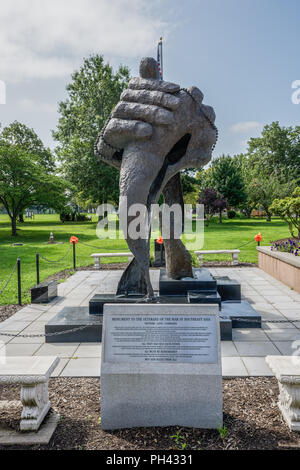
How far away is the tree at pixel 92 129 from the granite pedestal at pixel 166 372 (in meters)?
25.0

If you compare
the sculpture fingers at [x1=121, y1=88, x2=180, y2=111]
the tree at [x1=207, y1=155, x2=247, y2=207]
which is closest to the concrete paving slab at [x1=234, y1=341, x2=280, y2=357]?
the sculpture fingers at [x1=121, y1=88, x2=180, y2=111]

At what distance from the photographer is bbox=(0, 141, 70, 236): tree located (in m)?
22.4

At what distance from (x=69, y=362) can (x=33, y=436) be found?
5.75 ft

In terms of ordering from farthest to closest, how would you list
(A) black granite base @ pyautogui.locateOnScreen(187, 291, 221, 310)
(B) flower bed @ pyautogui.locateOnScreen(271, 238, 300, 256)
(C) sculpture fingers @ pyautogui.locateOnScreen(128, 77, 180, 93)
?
(B) flower bed @ pyautogui.locateOnScreen(271, 238, 300, 256) → (A) black granite base @ pyautogui.locateOnScreen(187, 291, 221, 310) → (C) sculpture fingers @ pyautogui.locateOnScreen(128, 77, 180, 93)

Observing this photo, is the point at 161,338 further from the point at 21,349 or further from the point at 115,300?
the point at 21,349

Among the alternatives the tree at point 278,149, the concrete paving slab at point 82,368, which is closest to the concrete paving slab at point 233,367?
the concrete paving slab at point 82,368

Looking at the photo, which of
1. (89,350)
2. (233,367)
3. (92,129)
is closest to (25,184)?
(92,129)

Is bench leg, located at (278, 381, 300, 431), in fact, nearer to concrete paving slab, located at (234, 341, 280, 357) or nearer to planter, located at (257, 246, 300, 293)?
concrete paving slab, located at (234, 341, 280, 357)

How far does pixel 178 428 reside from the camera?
3152mm

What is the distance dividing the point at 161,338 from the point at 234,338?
2.82m

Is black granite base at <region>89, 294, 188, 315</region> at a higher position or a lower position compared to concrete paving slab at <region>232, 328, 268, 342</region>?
higher

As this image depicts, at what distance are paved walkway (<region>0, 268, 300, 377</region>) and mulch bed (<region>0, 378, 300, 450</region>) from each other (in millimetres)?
585

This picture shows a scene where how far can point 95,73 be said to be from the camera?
3039cm

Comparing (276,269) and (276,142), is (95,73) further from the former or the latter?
(276,142)
